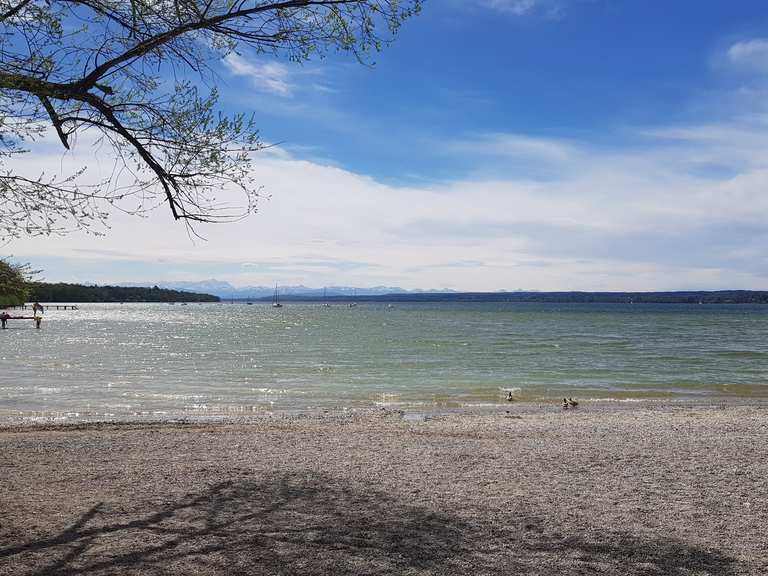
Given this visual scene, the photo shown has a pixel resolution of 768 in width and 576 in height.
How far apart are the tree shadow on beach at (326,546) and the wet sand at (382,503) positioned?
0.08 feet

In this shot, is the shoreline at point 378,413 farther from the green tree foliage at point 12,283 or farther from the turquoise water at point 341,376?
the green tree foliage at point 12,283

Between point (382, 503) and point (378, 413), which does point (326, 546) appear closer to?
point (382, 503)

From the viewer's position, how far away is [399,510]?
7680mm

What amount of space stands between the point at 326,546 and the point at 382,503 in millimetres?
1727

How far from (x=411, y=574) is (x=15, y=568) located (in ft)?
11.1

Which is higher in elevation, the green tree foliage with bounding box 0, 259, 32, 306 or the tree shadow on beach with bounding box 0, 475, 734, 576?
the green tree foliage with bounding box 0, 259, 32, 306

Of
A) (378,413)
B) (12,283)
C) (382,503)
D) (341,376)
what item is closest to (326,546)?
(382,503)

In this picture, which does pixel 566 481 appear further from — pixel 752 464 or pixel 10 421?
pixel 10 421

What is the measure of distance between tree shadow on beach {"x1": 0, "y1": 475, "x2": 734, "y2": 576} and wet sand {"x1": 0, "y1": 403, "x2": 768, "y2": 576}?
0.02m

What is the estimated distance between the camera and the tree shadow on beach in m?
5.83

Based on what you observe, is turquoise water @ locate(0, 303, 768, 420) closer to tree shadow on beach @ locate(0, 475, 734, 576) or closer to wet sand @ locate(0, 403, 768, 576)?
wet sand @ locate(0, 403, 768, 576)

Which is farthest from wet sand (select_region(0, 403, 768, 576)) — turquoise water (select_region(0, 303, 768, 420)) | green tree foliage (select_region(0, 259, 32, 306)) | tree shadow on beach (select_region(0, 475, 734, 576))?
turquoise water (select_region(0, 303, 768, 420))

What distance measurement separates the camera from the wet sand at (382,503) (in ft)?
19.9

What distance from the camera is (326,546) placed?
20.8 ft
